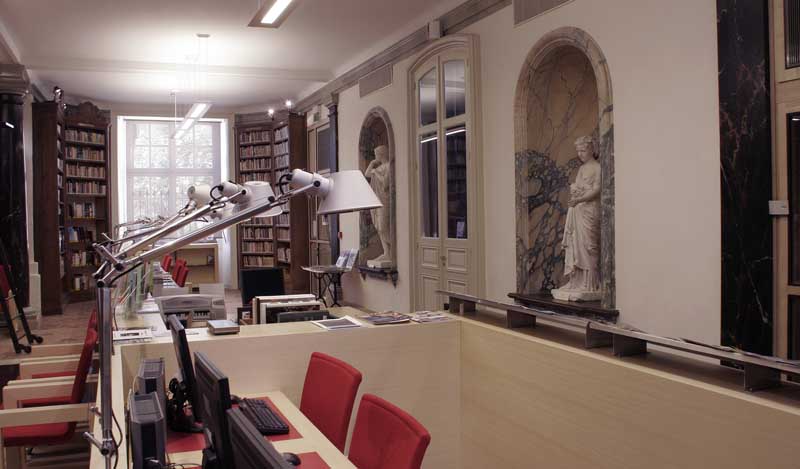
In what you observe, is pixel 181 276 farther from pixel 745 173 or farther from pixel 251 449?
pixel 251 449

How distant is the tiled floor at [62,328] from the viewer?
8.08 m

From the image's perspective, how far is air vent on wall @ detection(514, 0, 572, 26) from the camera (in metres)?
5.77

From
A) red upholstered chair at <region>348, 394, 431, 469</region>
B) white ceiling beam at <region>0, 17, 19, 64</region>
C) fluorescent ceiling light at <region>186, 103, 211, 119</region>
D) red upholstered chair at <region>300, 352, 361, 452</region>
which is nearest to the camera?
red upholstered chair at <region>348, 394, 431, 469</region>

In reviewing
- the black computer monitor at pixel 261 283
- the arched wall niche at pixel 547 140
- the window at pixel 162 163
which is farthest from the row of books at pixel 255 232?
the arched wall niche at pixel 547 140

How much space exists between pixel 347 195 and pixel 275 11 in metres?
3.41

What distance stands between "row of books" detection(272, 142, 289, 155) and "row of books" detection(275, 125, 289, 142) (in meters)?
0.14

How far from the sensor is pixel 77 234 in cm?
1302

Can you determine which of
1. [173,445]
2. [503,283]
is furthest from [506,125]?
[173,445]

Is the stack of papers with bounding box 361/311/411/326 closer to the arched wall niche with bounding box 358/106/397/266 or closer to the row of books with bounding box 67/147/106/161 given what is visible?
the arched wall niche with bounding box 358/106/397/266

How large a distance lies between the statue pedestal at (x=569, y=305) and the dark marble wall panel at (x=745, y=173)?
3.61 feet

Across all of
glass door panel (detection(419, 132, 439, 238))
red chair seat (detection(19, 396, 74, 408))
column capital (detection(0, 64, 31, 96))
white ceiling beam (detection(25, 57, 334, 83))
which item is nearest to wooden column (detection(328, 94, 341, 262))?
white ceiling beam (detection(25, 57, 334, 83))

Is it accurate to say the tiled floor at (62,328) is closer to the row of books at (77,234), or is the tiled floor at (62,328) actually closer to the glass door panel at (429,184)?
the row of books at (77,234)

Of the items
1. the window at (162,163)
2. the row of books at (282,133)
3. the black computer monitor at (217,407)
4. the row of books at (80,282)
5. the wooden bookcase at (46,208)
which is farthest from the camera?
the window at (162,163)

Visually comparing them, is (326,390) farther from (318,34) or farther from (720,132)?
(318,34)
